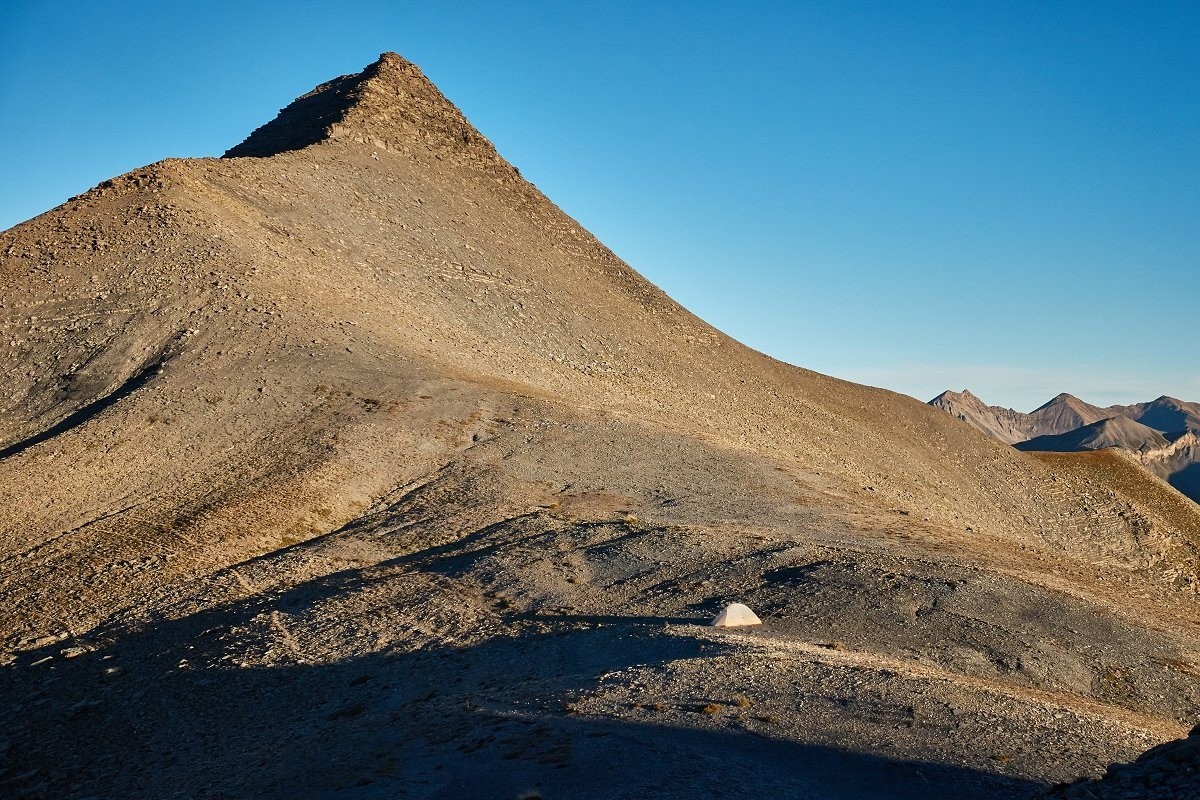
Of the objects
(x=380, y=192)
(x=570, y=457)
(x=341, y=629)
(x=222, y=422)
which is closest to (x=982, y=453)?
(x=570, y=457)

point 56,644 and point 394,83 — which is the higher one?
point 394,83

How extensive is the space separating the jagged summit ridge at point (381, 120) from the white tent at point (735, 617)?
1986 inches

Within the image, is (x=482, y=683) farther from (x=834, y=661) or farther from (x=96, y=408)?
(x=96, y=408)

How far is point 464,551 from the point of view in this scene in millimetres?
22172

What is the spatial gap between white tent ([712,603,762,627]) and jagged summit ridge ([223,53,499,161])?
166 feet

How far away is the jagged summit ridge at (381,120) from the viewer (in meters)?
62.5

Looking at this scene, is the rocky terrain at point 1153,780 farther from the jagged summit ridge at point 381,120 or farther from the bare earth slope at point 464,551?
the jagged summit ridge at point 381,120

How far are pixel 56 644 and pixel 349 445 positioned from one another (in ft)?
38.4

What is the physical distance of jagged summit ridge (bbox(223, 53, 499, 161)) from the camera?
6250 centimetres

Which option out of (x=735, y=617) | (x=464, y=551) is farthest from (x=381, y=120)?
(x=735, y=617)

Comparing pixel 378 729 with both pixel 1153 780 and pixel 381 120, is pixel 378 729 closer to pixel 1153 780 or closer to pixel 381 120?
pixel 1153 780

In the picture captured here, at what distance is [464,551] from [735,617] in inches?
300

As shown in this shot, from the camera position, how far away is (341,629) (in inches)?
685

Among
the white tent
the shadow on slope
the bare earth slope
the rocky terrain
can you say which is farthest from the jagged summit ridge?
the rocky terrain
